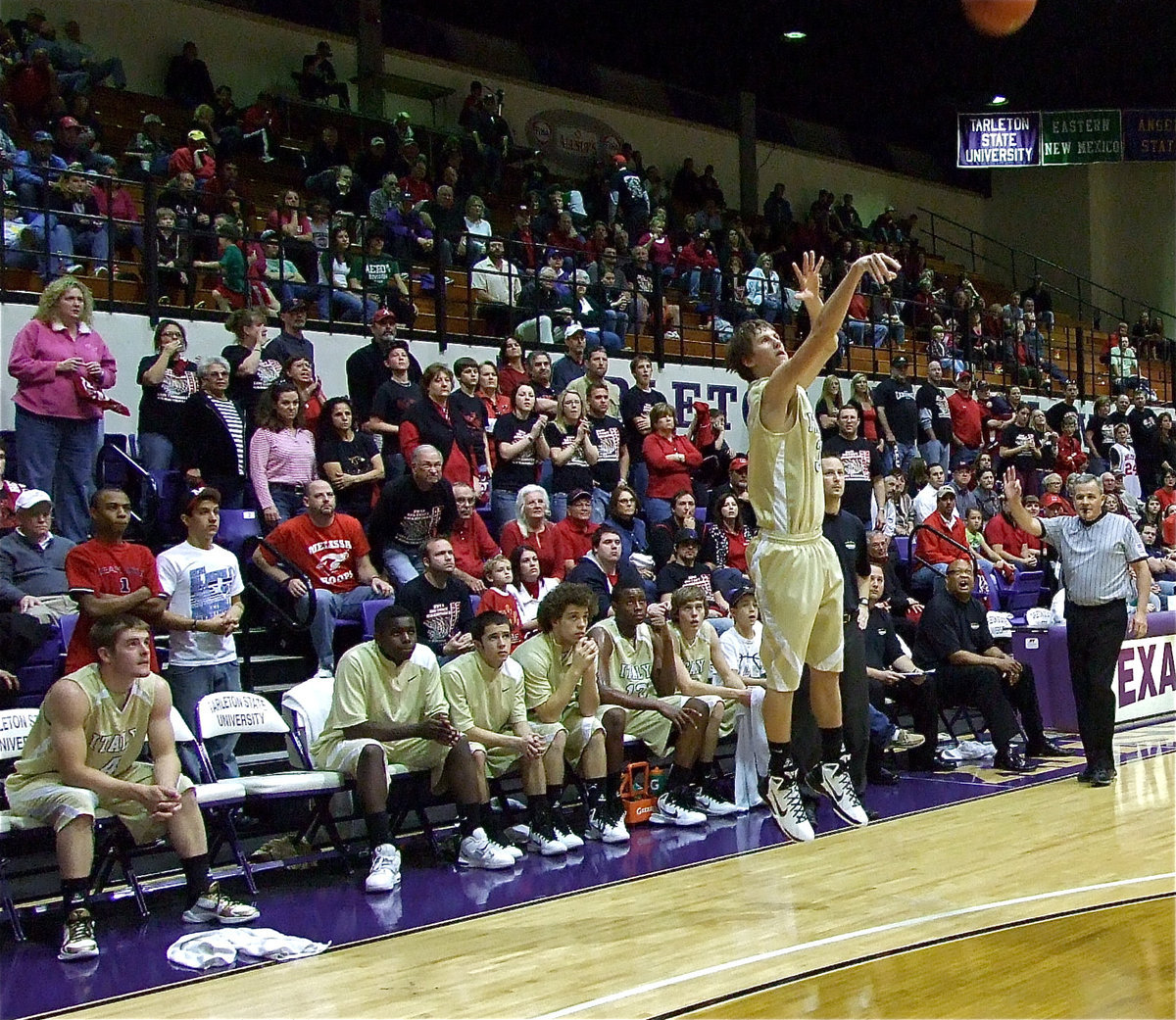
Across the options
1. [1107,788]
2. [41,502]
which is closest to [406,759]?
[41,502]

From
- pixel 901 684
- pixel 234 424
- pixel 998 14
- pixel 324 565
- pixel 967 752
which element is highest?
pixel 998 14

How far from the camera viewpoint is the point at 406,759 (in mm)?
6988

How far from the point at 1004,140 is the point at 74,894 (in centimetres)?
1527

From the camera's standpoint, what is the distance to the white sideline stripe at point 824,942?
4758 millimetres

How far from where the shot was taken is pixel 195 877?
5.86 meters

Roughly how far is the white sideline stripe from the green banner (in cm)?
1331

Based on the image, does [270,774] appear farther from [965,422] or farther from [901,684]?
[965,422]

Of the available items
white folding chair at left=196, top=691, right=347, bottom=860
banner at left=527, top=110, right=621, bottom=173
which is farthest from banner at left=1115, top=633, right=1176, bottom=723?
banner at left=527, top=110, right=621, bottom=173

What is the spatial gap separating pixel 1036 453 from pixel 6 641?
11022 millimetres

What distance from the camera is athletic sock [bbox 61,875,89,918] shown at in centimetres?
549

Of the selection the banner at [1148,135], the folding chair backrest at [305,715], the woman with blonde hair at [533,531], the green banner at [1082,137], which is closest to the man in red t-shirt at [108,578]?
the folding chair backrest at [305,715]

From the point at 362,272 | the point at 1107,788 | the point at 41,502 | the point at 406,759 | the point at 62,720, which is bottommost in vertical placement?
the point at 1107,788

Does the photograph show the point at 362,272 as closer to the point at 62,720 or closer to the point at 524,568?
the point at 524,568

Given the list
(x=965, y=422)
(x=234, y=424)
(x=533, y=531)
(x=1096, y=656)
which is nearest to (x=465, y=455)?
(x=533, y=531)
